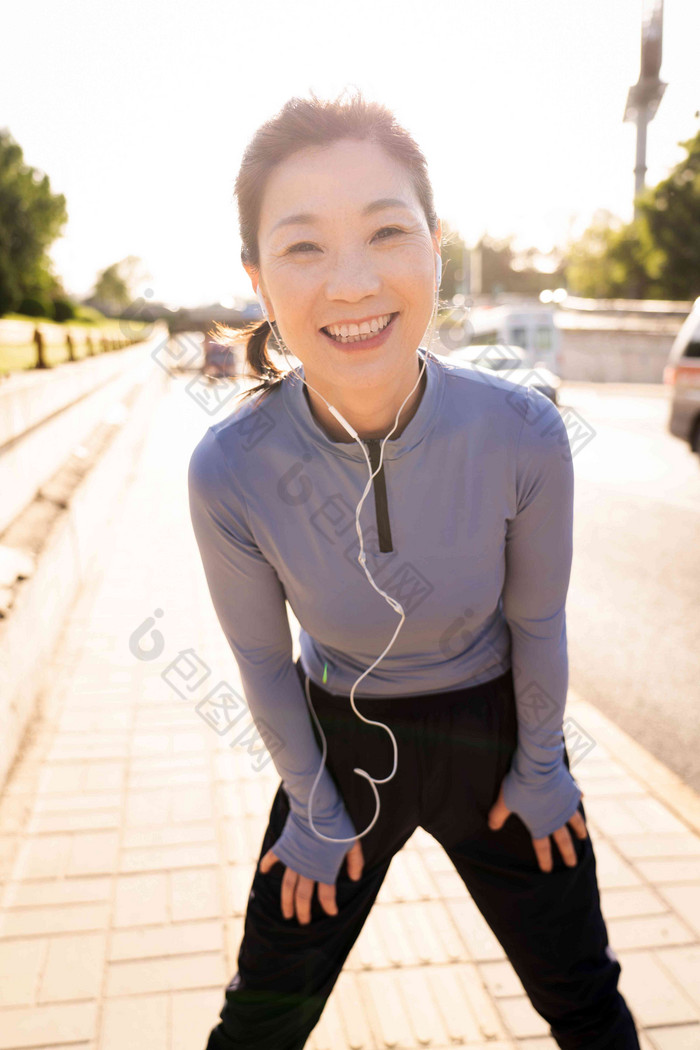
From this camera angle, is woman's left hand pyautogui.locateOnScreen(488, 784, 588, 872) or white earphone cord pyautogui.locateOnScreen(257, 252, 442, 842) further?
woman's left hand pyautogui.locateOnScreen(488, 784, 588, 872)

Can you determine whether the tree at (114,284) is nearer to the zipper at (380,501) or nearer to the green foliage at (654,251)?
the green foliage at (654,251)

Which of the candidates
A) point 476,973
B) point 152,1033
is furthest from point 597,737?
point 152,1033

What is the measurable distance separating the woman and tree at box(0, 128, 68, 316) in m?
51.2

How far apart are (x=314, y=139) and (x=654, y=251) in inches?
1573

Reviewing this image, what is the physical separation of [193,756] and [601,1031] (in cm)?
264

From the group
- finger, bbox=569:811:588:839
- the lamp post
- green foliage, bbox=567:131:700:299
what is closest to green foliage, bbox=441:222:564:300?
green foliage, bbox=567:131:700:299

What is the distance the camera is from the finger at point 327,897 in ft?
5.22

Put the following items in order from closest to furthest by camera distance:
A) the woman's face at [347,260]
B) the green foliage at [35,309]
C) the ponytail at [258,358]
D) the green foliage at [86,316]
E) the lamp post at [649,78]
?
the woman's face at [347,260]
the ponytail at [258,358]
the lamp post at [649,78]
the green foliage at [35,309]
the green foliage at [86,316]

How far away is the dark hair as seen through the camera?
1.39m

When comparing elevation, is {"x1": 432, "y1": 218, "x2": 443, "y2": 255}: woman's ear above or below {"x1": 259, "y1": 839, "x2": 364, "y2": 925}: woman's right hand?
above

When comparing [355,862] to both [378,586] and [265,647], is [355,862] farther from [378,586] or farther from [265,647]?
[378,586]

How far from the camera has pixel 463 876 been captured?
1.74 meters

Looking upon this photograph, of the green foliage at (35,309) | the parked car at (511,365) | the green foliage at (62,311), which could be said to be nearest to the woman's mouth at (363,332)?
the parked car at (511,365)

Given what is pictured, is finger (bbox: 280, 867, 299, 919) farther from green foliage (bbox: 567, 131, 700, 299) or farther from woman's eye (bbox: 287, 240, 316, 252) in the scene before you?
green foliage (bbox: 567, 131, 700, 299)
